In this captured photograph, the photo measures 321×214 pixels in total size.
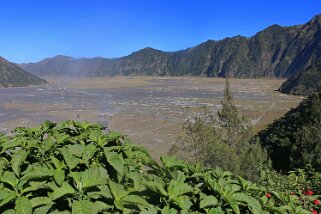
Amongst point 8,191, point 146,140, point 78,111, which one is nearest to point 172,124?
point 146,140

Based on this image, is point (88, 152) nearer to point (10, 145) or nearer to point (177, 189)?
point (10, 145)

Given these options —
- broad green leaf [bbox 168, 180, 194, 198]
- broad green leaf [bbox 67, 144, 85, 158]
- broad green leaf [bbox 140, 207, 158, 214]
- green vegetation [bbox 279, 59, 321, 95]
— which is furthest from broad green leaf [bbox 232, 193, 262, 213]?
green vegetation [bbox 279, 59, 321, 95]

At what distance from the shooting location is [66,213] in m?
2.75

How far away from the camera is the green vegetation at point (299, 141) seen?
27055mm

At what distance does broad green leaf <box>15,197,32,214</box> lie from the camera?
8.61ft

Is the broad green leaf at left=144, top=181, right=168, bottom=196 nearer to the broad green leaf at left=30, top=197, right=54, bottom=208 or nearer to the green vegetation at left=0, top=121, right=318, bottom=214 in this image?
the green vegetation at left=0, top=121, right=318, bottom=214

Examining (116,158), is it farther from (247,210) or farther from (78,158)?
(247,210)

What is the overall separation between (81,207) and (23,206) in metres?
A: 0.38

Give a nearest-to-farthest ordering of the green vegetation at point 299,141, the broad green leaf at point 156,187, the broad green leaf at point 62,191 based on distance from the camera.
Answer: the broad green leaf at point 62,191 → the broad green leaf at point 156,187 → the green vegetation at point 299,141

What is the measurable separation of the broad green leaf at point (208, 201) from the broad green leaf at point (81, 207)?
30.4 inches

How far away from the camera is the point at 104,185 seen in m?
3.05

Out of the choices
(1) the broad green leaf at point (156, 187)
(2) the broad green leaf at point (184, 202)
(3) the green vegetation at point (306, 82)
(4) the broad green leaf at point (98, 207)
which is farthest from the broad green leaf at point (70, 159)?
(3) the green vegetation at point (306, 82)

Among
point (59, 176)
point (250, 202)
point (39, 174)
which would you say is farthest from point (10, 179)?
point (250, 202)

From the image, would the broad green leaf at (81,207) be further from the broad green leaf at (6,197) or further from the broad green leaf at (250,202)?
the broad green leaf at (250,202)
